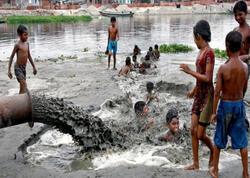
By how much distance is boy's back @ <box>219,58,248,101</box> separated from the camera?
313 cm

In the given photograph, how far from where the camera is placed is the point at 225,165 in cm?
389

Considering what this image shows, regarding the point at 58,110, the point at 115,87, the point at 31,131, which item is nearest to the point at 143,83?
the point at 115,87

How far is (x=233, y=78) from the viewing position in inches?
124

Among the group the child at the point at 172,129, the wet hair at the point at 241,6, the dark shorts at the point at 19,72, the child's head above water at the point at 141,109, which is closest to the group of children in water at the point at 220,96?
the child at the point at 172,129

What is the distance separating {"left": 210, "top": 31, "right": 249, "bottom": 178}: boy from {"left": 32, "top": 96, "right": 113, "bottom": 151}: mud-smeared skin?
2065 millimetres

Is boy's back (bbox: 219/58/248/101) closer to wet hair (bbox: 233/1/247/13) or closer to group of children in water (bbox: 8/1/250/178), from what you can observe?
group of children in water (bbox: 8/1/250/178)

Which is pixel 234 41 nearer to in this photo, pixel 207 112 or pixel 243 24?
pixel 207 112

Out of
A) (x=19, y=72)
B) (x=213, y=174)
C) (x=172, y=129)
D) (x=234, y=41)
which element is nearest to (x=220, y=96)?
Answer: (x=234, y=41)

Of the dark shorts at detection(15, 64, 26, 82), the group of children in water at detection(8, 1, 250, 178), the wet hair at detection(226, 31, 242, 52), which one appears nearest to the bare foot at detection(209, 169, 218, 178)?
the group of children in water at detection(8, 1, 250, 178)

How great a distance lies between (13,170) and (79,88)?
4423 mm

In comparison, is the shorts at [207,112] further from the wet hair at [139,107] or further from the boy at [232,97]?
the wet hair at [139,107]

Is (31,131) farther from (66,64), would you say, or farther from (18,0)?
(18,0)

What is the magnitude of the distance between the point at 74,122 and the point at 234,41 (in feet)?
8.66

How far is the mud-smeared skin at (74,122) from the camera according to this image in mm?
4176
